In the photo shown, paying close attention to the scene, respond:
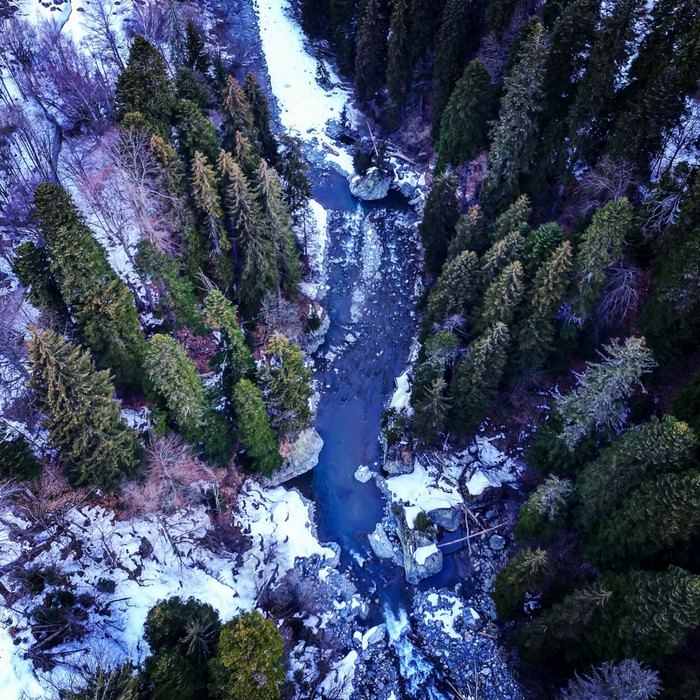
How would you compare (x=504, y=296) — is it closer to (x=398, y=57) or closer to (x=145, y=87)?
(x=145, y=87)

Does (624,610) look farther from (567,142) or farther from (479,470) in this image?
(567,142)

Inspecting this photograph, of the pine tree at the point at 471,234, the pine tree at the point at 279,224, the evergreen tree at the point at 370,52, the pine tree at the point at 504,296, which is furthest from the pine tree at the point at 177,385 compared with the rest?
the evergreen tree at the point at 370,52

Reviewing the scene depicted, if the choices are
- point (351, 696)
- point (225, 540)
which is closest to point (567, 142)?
point (225, 540)

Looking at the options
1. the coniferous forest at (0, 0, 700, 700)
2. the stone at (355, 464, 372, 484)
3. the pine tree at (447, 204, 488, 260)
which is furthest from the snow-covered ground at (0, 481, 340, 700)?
the pine tree at (447, 204, 488, 260)

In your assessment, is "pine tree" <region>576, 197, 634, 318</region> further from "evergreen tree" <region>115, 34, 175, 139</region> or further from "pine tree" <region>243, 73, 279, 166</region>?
"evergreen tree" <region>115, 34, 175, 139</region>

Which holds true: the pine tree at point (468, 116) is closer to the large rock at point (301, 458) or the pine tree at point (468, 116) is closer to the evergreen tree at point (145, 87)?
the evergreen tree at point (145, 87)

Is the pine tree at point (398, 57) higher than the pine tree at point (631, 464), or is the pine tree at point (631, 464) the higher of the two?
the pine tree at point (398, 57)

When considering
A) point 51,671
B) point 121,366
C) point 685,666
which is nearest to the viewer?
point 685,666
